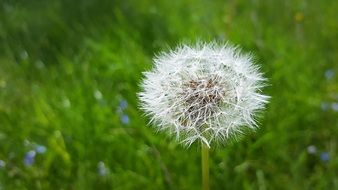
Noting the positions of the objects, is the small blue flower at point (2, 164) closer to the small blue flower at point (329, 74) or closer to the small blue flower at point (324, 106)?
the small blue flower at point (324, 106)

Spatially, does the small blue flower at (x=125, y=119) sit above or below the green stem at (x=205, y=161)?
above

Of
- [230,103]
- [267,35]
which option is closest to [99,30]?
[267,35]

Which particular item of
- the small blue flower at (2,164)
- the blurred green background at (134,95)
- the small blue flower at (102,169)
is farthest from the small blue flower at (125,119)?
the small blue flower at (2,164)

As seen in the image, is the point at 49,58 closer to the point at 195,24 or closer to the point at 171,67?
the point at 195,24

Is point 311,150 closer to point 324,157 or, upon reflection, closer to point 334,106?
point 324,157

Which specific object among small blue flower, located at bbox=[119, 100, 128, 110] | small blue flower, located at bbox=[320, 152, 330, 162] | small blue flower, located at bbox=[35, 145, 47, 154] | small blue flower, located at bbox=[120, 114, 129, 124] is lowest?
small blue flower, located at bbox=[35, 145, 47, 154]

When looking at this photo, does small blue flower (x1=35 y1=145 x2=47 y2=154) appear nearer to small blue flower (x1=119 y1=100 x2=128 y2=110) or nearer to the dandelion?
small blue flower (x1=119 y1=100 x2=128 y2=110)

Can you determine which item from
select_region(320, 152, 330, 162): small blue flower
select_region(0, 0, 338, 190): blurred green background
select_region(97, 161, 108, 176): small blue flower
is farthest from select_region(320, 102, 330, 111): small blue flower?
select_region(97, 161, 108, 176): small blue flower
